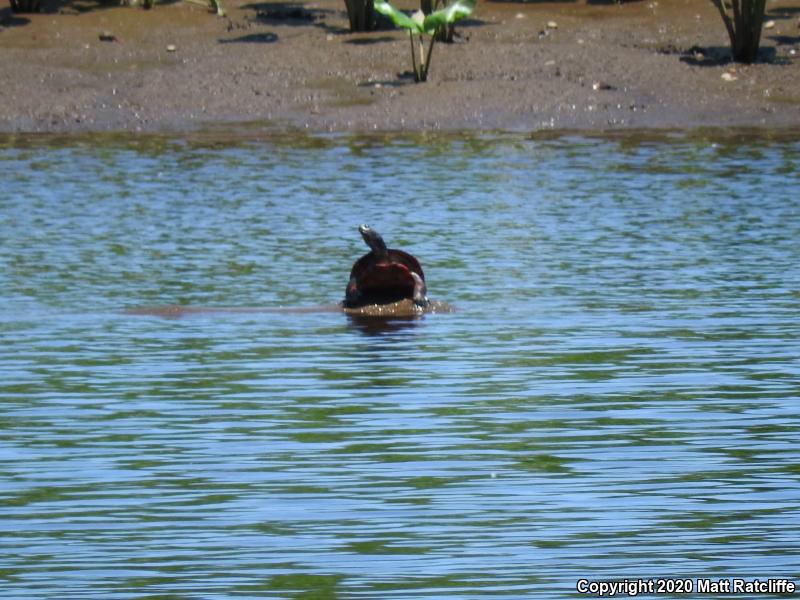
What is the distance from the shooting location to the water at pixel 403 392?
7.46m

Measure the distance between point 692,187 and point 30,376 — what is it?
10.5 metres

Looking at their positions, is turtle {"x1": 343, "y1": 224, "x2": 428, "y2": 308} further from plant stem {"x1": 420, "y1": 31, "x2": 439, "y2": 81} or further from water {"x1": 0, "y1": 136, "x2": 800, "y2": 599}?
plant stem {"x1": 420, "y1": 31, "x2": 439, "y2": 81}

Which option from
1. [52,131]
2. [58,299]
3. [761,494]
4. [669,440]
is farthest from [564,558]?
[52,131]

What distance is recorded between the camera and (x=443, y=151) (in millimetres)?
23781

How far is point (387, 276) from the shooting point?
45.2 ft

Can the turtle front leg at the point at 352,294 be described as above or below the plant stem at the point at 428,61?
below

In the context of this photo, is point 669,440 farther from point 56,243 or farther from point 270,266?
point 56,243

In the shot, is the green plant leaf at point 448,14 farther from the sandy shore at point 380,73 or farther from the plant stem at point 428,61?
the sandy shore at point 380,73

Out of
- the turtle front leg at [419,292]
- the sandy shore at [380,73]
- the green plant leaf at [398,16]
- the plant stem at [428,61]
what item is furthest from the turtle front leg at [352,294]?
the plant stem at [428,61]

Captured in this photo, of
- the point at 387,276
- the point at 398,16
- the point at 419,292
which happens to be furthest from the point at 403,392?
the point at 398,16

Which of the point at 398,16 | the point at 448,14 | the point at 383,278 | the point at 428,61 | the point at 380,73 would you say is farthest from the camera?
the point at 380,73

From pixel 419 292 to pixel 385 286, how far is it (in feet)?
0.95

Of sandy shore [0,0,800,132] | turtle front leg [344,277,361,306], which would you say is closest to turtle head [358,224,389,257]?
turtle front leg [344,277,361,306]

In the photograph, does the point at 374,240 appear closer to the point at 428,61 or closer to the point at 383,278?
the point at 383,278
